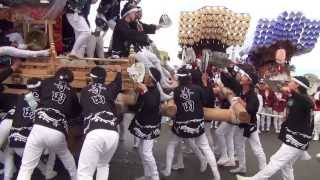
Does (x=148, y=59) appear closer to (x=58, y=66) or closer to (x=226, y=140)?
(x=58, y=66)

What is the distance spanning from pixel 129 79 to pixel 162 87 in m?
0.90

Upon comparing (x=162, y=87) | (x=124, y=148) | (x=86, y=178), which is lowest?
(x=124, y=148)

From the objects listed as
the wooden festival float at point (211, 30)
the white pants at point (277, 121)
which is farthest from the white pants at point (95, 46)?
the white pants at point (277, 121)

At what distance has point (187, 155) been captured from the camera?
32.6ft

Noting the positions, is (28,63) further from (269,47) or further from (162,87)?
(269,47)

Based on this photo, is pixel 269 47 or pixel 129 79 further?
pixel 269 47

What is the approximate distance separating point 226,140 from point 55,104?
369 centimetres

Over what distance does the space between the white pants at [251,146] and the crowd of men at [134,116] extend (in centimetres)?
2

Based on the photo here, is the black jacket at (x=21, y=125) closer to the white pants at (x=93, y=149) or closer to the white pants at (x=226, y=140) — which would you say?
the white pants at (x=93, y=149)

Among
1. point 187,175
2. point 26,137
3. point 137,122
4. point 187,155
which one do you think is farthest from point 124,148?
point 26,137

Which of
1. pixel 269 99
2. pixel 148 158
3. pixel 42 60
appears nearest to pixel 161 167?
pixel 148 158

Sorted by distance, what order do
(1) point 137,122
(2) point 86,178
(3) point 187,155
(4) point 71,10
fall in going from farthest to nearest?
(3) point 187,155
(4) point 71,10
(1) point 137,122
(2) point 86,178

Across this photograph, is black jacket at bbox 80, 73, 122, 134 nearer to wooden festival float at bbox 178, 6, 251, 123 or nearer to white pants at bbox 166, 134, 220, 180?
white pants at bbox 166, 134, 220, 180

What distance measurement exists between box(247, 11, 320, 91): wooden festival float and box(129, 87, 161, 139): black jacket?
667 centimetres
